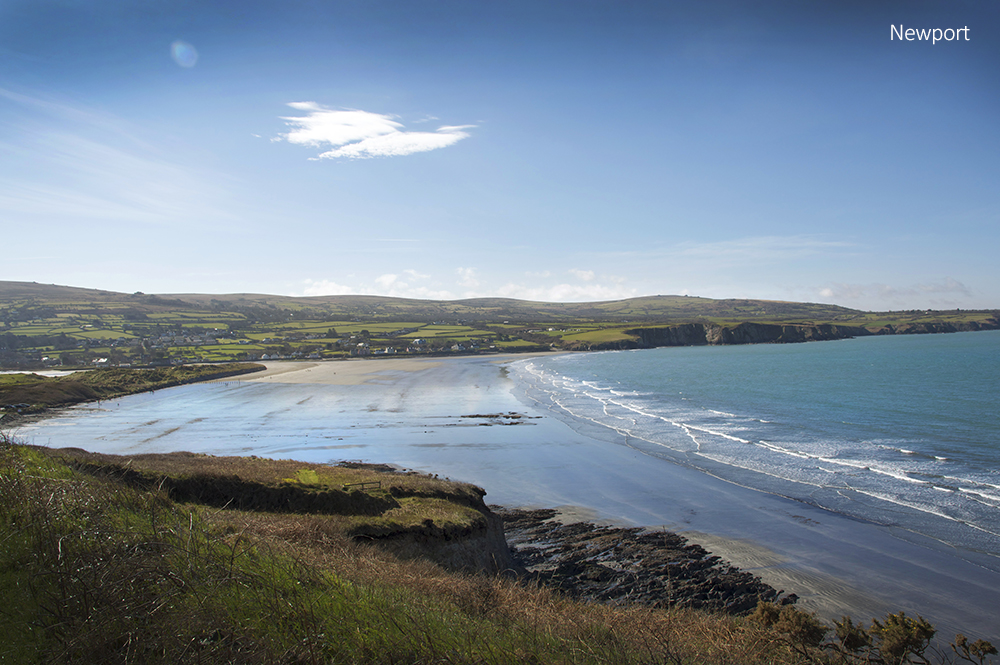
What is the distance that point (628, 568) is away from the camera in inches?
663

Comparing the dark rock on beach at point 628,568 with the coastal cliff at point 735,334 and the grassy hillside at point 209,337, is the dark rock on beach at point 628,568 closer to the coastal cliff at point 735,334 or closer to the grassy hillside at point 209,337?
the grassy hillside at point 209,337

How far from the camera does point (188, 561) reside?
5.93 meters

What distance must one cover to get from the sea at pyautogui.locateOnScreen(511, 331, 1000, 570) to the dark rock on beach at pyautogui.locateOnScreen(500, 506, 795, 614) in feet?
27.1

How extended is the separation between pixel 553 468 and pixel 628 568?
509 inches

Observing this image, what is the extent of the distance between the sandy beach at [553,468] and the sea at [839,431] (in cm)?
190

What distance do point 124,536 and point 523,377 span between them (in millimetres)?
77280

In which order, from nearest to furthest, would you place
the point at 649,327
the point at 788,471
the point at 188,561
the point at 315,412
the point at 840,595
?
the point at 188,561 → the point at 840,595 → the point at 788,471 → the point at 315,412 → the point at 649,327

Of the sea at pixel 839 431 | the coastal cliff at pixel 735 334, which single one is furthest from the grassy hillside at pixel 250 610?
the coastal cliff at pixel 735 334

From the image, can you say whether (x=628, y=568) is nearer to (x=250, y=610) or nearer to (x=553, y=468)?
(x=553, y=468)

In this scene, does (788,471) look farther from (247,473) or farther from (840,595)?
(247,473)

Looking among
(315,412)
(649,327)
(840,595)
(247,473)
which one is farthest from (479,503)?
(649,327)

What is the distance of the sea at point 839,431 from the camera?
2170 centimetres

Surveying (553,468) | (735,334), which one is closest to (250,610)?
(553,468)

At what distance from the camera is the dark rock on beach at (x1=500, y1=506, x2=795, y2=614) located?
14898 millimetres
